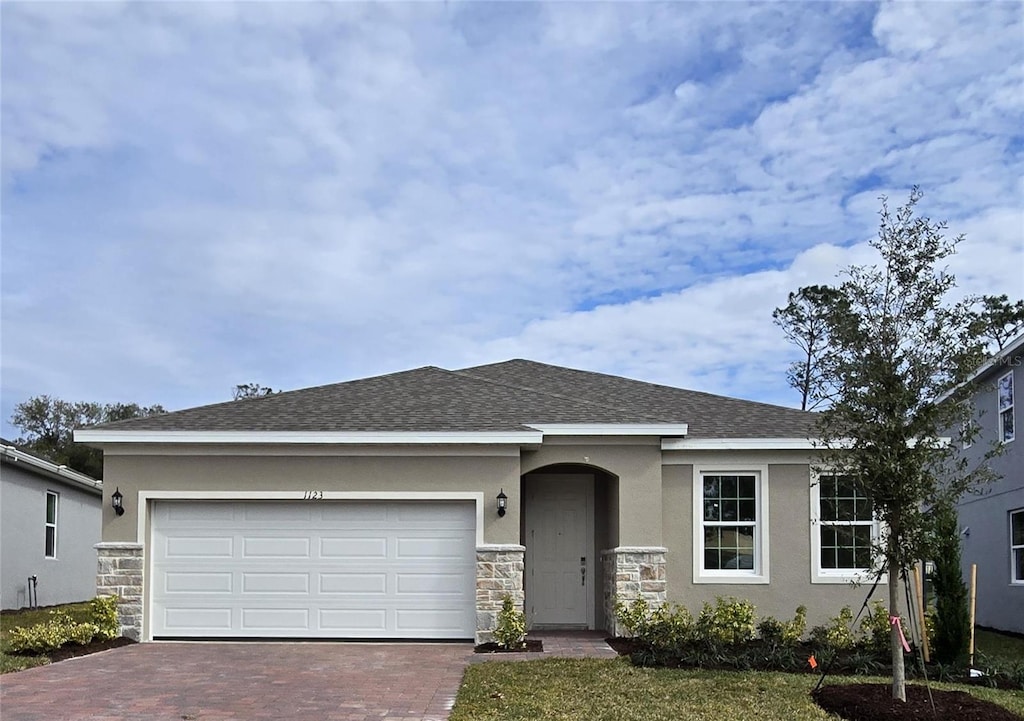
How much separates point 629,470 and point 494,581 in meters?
2.47

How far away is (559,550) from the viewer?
51.3 ft

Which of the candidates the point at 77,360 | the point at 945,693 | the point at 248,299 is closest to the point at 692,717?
the point at 945,693

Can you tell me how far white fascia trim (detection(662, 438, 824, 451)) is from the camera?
14.1 meters

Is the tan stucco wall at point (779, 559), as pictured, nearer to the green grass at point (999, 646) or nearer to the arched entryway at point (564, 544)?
the arched entryway at point (564, 544)

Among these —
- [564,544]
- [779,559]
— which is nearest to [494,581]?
[564,544]

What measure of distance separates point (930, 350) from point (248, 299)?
621 inches

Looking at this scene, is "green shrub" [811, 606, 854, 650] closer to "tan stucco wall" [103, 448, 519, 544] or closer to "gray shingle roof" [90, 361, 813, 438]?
"gray shingle roof" [90, 361, 813, 438]

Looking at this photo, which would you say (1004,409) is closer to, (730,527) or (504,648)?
(730,527)

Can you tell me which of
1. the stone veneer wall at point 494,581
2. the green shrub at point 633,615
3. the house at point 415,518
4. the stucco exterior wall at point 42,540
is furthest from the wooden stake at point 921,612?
the stucco exterior wall at point 42,540

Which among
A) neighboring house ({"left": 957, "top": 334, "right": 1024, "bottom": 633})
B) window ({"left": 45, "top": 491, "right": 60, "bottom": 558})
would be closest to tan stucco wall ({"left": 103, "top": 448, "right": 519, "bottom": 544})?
neighboring house ({"left": 957, "top": 334, "right": 1024, "bottom": 633})

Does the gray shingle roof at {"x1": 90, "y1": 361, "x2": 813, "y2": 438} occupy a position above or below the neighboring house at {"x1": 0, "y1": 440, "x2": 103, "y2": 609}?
above

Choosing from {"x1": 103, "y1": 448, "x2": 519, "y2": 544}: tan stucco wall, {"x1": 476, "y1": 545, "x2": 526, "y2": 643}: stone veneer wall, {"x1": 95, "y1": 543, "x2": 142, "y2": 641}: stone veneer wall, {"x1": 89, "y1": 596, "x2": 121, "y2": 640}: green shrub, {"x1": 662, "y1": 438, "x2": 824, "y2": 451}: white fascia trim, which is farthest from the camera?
{"x1": 662, "y1": 438, "x2": 824, "y2": 451}: white fascia trim

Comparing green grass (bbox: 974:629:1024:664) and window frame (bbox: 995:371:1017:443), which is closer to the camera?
green grass (bbox: 974:629:1024:664)

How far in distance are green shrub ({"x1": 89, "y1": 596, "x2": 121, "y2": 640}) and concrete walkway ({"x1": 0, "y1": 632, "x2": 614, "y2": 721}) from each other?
14.8 inches
